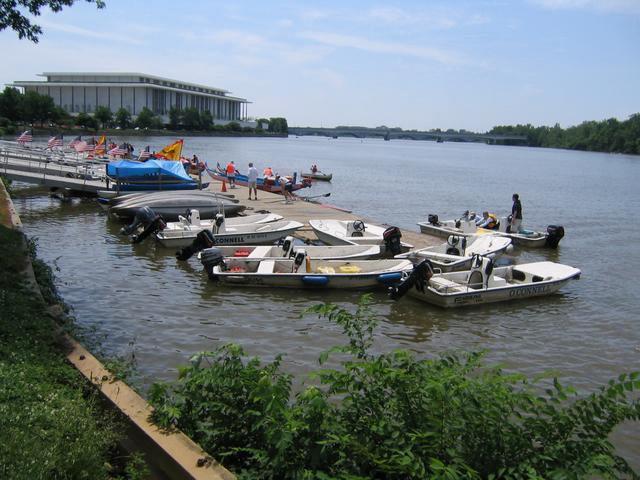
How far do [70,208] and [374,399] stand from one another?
24531mm

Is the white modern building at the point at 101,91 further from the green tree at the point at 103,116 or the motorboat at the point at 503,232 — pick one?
the motorboat at the point at 503,232

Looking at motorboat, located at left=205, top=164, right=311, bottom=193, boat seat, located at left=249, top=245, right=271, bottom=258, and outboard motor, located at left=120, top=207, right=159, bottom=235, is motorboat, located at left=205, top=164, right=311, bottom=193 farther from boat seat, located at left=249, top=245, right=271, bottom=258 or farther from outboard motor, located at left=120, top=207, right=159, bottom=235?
boat seat, located at left=249, top=245, right=271, bottom=258

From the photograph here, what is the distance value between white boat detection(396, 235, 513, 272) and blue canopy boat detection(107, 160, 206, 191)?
15.0 metres

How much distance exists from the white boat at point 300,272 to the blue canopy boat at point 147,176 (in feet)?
45.4

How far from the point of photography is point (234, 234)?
1862cm

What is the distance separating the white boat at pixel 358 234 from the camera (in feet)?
58.7

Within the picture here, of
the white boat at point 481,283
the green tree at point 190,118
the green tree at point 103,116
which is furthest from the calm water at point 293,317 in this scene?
the green tree at point 190,118

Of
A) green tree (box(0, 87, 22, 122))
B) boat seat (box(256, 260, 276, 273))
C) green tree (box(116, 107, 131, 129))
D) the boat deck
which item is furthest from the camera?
green tree (box(116, 107, 131, 129))

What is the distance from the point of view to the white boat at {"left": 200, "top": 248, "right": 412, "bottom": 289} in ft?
47.1

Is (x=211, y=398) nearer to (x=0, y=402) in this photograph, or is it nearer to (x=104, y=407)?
(x=104, y=407)

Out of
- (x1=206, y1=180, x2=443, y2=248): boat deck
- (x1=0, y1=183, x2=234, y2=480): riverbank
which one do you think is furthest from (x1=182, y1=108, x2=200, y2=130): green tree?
(x1=0, y1=183, x2=234, y2=480): riverbank

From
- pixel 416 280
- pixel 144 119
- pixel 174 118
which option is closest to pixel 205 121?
pixel 174 118

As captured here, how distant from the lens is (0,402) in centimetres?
488

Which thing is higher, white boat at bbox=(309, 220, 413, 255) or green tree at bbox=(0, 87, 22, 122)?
green tree at bbox=(0, 87, 22, 122)
